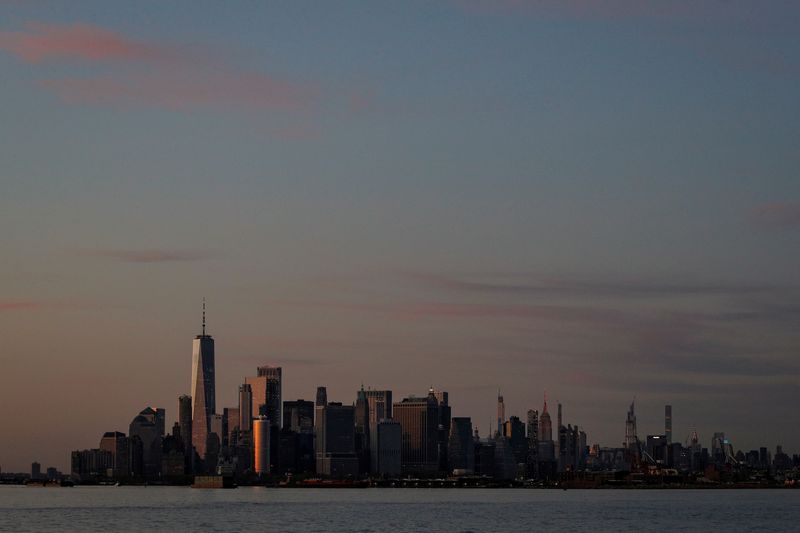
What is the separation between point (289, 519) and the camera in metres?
169

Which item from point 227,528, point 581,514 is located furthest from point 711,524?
point 227,528

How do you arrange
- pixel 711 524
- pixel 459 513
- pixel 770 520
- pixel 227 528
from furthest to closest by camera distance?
1. pixel 459 513
2. pixel 770 520
3. pixel 711 524
4. pixel 227 528

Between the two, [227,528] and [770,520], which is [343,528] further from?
[770,520]

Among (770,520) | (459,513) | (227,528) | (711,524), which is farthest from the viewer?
(459,513)

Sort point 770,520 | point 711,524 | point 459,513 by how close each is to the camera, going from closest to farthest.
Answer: point 711,524
point 770,520
point 459,513

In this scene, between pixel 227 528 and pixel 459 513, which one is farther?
pixel 459 513

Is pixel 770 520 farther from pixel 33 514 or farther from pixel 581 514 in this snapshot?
pixel 33 514

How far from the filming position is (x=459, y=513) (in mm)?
198750

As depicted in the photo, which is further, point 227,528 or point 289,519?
point 289,519

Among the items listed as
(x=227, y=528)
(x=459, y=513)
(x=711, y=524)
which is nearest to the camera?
(x=227, y=528)

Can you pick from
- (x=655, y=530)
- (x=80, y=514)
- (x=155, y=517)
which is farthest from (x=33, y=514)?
(x=655, y=530)

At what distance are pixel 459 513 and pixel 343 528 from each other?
55.8m

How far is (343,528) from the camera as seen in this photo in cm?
14575

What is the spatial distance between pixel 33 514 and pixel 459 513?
62540mm
